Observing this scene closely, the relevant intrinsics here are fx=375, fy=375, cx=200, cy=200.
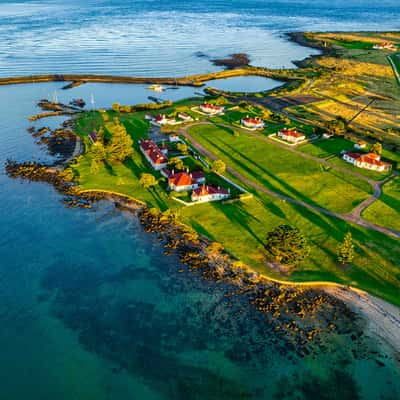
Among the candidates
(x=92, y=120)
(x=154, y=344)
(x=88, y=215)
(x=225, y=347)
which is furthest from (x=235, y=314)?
(x=92, y=120)

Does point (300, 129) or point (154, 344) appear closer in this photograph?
point (154, 344)

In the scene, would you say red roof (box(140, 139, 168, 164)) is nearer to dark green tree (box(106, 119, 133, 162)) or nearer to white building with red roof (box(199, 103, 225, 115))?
dark green tree (box(106, 119, 133, 162))

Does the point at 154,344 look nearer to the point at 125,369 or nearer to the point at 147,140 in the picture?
the point at 125,369

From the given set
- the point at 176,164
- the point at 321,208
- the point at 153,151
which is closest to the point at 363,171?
the point at 321,208

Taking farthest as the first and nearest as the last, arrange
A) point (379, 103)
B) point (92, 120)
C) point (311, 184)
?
point (379, 103)
point (92, 120)
point (311, 184)

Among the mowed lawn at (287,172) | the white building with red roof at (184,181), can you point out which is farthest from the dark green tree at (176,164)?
the mowed lawn at (287,172)

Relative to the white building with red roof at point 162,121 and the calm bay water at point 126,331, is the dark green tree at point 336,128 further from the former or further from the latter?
the calm bay water at point 126,331

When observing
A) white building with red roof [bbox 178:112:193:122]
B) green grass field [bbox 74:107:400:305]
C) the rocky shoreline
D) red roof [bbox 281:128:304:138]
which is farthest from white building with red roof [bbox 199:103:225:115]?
the rocky shoreline
